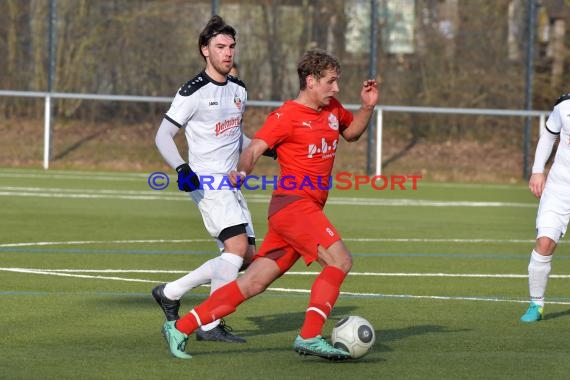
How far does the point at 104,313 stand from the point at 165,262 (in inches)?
138

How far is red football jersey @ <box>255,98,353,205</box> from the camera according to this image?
7926 millimetres

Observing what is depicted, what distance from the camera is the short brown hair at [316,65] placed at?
794 cm

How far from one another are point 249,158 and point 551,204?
3.02 meters

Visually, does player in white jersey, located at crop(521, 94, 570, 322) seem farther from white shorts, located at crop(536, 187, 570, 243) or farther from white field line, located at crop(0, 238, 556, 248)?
white field line, located at crop(0, 238, 556, 248)

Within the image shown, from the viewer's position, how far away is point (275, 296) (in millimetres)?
10898

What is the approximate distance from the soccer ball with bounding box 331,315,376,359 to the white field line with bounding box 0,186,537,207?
13.5 metres

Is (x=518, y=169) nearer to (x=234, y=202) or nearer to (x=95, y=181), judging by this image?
(x=95, y=181)

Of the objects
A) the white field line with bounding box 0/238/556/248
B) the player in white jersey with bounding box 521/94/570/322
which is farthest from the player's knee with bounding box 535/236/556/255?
the white field line with bounding box 0/238/556/248

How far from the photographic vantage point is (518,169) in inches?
1110

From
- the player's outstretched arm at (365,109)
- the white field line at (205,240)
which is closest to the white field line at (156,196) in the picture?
the white field line at (205,240)

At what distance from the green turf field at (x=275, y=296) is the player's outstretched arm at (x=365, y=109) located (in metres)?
1.37

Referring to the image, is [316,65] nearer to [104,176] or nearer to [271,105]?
[104,176]

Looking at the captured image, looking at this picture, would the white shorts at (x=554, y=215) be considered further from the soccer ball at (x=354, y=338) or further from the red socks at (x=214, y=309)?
the red socks at (x=214, y=309)

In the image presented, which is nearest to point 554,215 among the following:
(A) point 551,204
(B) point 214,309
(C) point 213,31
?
(A) point 551,204
